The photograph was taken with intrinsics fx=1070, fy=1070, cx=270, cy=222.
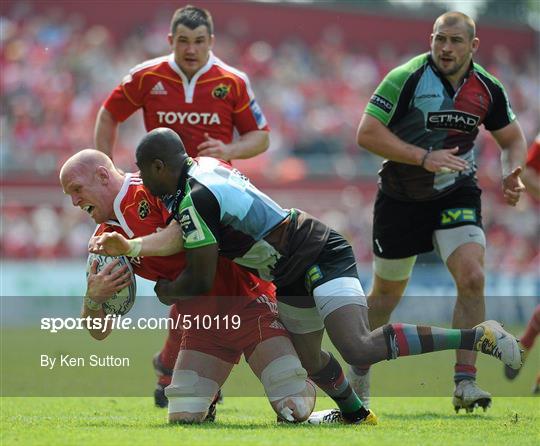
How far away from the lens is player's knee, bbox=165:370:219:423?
6.83 metres

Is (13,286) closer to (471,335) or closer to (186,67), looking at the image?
→ (186,67)

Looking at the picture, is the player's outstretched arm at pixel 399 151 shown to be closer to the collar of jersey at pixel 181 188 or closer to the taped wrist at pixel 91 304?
the collar of jersey at pixel 181 188

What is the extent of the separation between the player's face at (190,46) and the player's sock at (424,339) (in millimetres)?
3446

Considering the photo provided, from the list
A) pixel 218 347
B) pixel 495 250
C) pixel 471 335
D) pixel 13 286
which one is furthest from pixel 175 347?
pixel 495 250

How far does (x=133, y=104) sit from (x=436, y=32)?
2639mm

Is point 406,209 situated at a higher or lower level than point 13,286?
higher

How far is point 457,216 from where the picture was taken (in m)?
8.37

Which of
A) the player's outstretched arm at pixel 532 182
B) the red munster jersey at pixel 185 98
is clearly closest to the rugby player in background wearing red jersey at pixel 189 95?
the red munster jersey at pixel 185 98

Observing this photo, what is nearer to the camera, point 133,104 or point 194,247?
point 194,247

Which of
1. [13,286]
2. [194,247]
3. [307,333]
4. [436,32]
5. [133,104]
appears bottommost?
[13,286]

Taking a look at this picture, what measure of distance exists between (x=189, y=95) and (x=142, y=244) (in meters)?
2.91

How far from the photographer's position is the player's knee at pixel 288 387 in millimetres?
6809

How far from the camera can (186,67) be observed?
899 centimetres

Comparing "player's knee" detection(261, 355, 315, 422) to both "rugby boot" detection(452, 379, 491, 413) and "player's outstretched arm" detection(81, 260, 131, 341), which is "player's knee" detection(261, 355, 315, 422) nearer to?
"player's outstretched arm" detection(81, 260, 131, 341)
